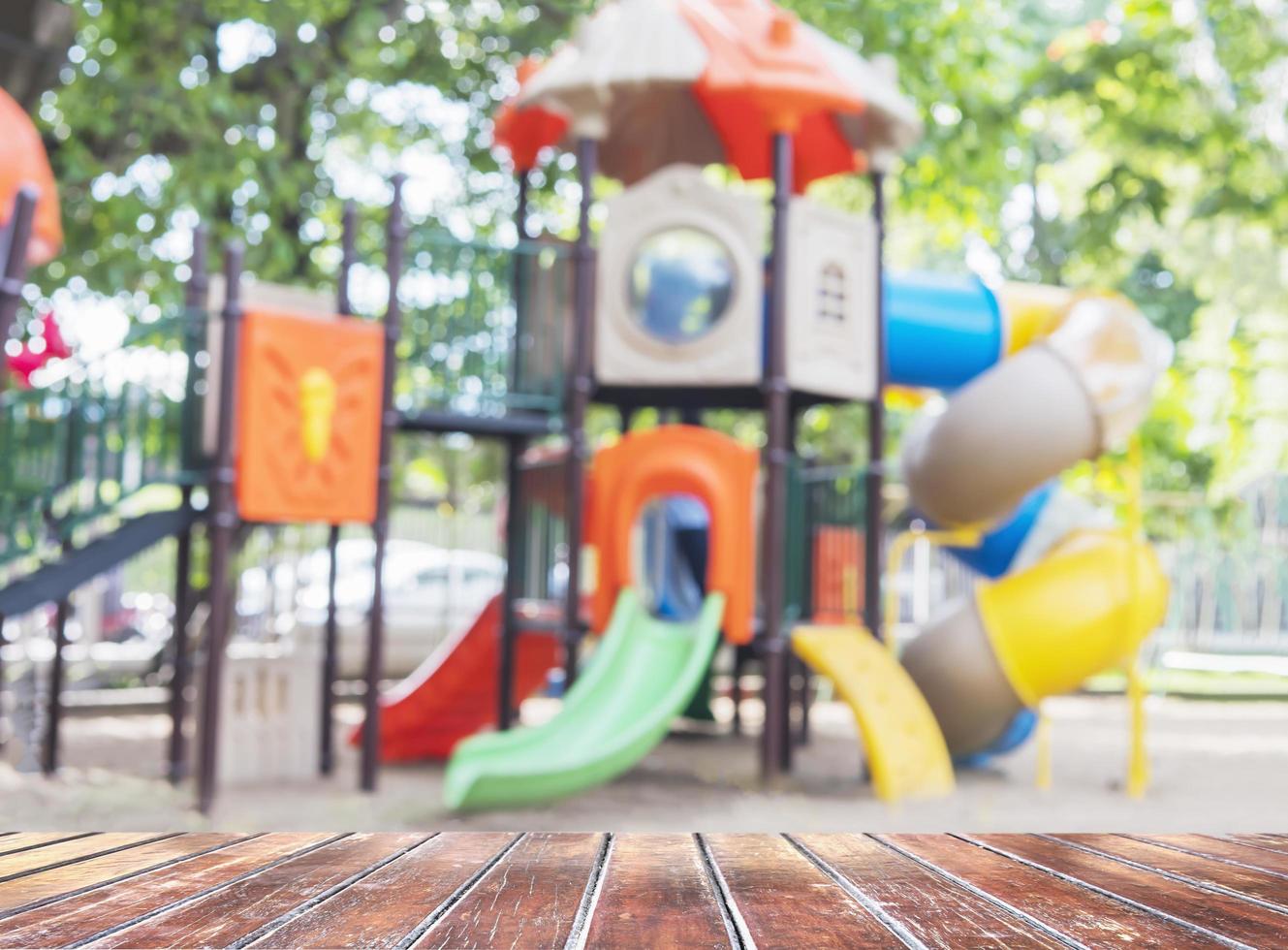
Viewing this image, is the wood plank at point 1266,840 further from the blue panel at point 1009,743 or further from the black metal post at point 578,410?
the blue panel at point 1009,743

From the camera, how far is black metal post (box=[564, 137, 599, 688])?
29.0ft

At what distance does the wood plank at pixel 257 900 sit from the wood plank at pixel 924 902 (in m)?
0.73

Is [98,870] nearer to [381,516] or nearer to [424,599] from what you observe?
[381,516]

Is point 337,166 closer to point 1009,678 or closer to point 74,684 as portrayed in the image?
point 74,684

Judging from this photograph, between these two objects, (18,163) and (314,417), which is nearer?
(18,163)

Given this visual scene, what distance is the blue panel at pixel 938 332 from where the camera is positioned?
9969 mm

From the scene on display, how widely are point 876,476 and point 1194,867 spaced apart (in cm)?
775

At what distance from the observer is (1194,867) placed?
2.14 meters

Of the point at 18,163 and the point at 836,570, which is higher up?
the point at 18,163

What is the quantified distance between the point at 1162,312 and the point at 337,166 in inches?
659

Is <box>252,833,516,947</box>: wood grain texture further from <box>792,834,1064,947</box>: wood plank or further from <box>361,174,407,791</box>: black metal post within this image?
<box>361,174,407,791</box>: black metal post

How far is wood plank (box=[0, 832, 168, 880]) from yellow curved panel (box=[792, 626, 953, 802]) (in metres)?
6.60

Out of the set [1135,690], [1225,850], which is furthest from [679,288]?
[1225,850]

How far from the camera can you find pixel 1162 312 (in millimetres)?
26031
